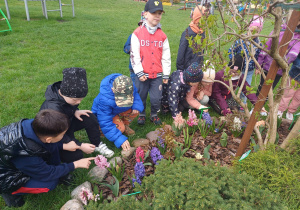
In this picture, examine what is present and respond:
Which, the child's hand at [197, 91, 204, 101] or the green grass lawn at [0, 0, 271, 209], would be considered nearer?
the green grass lawn at [0, 0, 271, 209]

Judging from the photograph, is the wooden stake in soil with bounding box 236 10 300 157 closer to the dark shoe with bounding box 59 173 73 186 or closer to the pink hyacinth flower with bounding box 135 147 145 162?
the pink hyacinth flower with bounding box 135 147 145 162

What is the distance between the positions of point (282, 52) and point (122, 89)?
162 cm

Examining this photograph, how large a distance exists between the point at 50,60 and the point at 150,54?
11.1 feet

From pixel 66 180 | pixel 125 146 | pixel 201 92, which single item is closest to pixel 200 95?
pixel 201 92

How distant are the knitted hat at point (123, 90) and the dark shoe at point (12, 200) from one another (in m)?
1.36

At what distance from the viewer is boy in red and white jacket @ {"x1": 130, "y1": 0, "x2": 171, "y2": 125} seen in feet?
10.7

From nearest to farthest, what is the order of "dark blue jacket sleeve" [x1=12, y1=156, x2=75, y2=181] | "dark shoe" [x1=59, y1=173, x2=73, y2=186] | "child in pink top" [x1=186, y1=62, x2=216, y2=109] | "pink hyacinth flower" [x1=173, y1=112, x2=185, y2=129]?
"dark blue jacket sleeve" [x1=12, y1=156, x2=75, y2=181], "dark shoe" [x1=59, y1=173, x2=73, y2=186], "pink hyacinth flower" [x1=173, y1=112, x2=185, y2=129], "child in pink top" [x1=186, y1=62, x2=216, y2=109]

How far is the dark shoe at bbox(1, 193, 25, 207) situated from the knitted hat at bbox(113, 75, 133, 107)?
1.36 meters

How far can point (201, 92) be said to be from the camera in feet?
12.1

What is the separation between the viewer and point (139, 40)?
329 centimetres

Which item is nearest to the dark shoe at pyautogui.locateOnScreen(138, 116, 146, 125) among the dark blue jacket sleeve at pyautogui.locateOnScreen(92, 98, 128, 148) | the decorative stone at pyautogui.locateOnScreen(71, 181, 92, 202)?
the dark blue jacket sleeve at pyautogui.locateOnScreen(92, 98, 128, 148)

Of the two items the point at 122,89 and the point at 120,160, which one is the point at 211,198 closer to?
the point at 120,160

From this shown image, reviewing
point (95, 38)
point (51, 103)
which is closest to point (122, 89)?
point (51, 103)

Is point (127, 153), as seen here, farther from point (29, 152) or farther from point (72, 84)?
point (29, 152)
